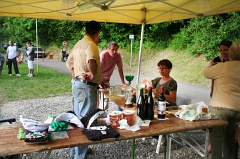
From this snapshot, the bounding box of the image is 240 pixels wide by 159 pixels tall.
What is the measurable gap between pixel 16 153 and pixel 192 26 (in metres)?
13.6

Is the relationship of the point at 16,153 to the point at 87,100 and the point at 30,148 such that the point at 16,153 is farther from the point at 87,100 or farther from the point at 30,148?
the point at 87,100

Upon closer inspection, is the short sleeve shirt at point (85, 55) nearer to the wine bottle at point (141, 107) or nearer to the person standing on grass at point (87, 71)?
the person standing on grass at point (87, 71)

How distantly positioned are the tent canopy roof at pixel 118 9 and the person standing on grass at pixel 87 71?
828mm

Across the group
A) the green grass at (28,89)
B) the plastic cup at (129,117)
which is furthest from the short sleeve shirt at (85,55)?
the green grass at (28,89)

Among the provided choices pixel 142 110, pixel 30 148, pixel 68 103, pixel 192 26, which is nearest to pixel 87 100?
pixel 142 110

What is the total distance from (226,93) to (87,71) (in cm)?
155

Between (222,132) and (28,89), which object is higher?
A: (222,132)

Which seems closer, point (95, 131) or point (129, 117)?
point (95, 131)

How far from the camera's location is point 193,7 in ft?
12.6

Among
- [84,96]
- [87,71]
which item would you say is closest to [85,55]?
[87,71]

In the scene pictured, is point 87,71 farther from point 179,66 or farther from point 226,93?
point 179,66

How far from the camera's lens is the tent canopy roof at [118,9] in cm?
352

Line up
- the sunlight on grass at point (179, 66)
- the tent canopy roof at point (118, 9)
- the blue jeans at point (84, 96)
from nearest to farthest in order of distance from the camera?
the blue jeans at point (84, 96) → the tent canopy roof at point (118, 9) → the sunlight on grass at point (179, 66)

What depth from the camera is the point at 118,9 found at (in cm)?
423
